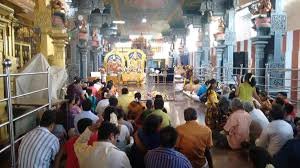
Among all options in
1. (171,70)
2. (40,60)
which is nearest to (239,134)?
(40,60)

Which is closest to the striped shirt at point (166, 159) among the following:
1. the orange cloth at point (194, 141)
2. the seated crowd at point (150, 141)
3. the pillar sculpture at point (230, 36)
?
the seated crowd at point (150, 141)

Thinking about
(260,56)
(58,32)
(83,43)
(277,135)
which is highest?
(83,43)

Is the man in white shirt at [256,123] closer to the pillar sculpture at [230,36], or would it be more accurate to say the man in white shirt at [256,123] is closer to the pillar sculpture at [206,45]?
the pillar sculpture at [230,36]

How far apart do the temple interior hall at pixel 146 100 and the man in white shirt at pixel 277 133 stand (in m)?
0.01

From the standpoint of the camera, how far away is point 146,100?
9.76 meters

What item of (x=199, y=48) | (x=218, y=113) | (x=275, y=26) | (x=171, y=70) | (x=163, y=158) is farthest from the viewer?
(x=171, y=70)

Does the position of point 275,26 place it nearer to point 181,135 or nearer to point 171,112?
point 171,112

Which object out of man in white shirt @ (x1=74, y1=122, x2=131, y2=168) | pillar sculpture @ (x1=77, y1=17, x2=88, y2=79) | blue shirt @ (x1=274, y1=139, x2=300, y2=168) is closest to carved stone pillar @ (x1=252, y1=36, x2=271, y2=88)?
blue shirt @ (x1=274, y1=139, x2=300, y2=168)

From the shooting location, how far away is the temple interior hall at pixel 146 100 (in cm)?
326

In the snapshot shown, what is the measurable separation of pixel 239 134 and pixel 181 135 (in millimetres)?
2132

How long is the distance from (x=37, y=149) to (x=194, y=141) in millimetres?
1661

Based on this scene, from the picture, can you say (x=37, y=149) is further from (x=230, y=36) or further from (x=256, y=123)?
(x=230, y=36)

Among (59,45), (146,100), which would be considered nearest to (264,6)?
(146,100)

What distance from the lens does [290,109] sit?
536 centimetres
